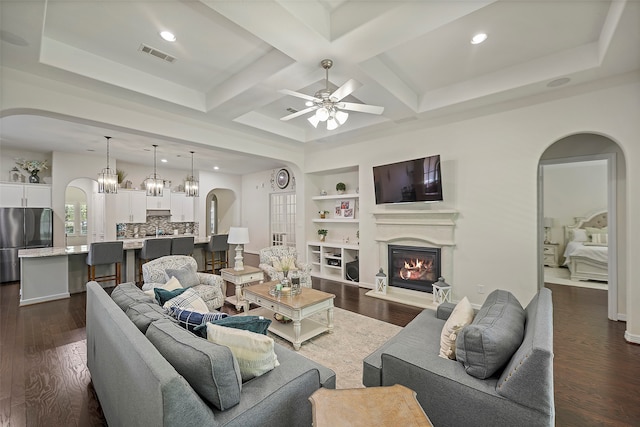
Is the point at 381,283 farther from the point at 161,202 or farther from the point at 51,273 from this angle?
the point at 161,202

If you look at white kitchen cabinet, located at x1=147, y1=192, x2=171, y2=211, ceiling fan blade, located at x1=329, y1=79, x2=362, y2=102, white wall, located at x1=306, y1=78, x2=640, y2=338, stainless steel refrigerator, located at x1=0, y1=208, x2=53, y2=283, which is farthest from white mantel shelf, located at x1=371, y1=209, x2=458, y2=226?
stainless steel refrigerator, located at x1=0, y1=208, x2=53, y2=283

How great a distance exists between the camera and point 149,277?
3.38 meters

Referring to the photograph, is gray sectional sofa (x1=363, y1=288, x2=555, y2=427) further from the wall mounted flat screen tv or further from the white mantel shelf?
the wall mounted flat screen tv

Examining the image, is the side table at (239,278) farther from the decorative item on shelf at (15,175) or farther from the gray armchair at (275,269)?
the decorative item on shelf at (15,175)

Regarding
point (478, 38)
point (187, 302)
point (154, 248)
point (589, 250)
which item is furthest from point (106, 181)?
Answer: point (589, 250)

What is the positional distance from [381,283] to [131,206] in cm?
690

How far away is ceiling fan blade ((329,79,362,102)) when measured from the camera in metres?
2.38

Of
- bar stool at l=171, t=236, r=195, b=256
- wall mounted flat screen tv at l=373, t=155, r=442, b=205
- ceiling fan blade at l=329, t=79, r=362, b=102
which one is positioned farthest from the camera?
bar stool at l=171, t=236, r=195, b=256

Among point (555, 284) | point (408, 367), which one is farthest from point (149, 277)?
point (555, 284)

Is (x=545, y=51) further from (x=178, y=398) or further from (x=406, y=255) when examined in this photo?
(x=178, y=398)

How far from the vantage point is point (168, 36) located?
256cm

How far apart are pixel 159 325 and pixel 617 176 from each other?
5.40m

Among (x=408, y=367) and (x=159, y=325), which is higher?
(x=159, y=325)

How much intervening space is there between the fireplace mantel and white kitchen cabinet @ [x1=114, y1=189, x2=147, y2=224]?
256 inches
